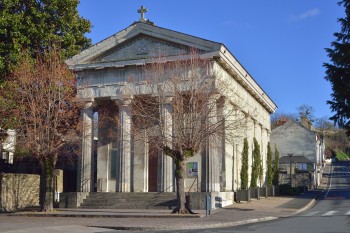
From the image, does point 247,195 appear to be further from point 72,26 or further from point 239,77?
point 72,26

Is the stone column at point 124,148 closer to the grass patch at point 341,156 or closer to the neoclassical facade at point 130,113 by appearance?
the neoclassical facade at point 130,113

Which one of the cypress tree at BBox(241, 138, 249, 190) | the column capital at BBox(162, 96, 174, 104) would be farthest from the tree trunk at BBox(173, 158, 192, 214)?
the cypress tree at BBox(241, 138, 249, 190)

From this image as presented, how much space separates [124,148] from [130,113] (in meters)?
2.24

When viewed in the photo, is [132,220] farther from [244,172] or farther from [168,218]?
[244,172]

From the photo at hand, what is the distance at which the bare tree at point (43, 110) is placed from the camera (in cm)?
2566

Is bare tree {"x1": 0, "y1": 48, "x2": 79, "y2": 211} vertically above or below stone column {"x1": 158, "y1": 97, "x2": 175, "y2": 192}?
→ above

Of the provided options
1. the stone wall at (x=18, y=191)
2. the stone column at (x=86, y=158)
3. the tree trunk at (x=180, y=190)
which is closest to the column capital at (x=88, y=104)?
the stone column at (x=86, y=158)

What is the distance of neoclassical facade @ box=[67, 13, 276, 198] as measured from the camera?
2850 cm

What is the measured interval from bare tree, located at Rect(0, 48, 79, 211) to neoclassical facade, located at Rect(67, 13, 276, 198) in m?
1.94

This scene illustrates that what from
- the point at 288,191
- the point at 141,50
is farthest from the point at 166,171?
the point at 288,191

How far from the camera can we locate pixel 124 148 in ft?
97.0

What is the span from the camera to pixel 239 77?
32969mm

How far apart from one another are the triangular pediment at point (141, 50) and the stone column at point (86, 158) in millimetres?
3422

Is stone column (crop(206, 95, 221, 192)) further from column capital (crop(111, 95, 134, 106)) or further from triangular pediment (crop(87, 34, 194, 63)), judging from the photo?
column capital (crop(111, 95, 134, 106))
